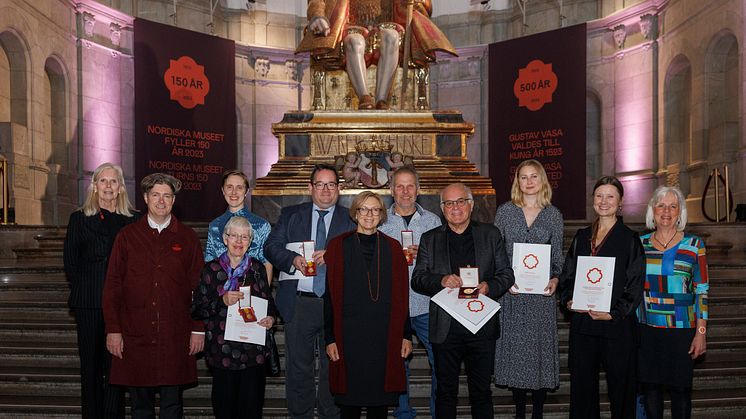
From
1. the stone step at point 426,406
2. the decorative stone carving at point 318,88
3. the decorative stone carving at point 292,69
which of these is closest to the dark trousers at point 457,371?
the stone step at point 426,406

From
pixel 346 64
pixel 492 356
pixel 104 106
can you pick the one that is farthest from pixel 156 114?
pixel 492 356

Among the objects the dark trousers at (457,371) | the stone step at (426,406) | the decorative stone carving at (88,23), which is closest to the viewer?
the dark trousers at (457,371)

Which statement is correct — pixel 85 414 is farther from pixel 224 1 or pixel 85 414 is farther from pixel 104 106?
pixel 224 1

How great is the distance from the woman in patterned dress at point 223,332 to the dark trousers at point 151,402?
10.5 inches

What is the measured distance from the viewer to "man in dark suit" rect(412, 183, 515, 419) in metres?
4.42

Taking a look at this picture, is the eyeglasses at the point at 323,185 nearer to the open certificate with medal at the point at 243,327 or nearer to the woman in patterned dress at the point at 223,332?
the woman in patterned dress at the point at 223,332

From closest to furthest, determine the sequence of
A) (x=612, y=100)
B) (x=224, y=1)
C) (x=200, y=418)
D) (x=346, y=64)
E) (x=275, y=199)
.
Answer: (x=200, y=418)
(x=275, y=199)
(x=346, y=64)
(x=612, y=100)
(x=224, y=1)

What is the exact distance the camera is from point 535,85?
51.0 feet

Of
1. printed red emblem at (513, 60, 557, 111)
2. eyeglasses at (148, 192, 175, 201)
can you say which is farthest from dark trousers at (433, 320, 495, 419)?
printed red emblem at (513, 60, 557, 111)

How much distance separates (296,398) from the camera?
4.64 metres

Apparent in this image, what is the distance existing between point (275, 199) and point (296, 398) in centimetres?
464

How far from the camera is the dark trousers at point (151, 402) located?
4.46m

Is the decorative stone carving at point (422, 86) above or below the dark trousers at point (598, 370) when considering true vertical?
above

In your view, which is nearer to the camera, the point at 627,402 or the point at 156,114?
the point at 627,402
